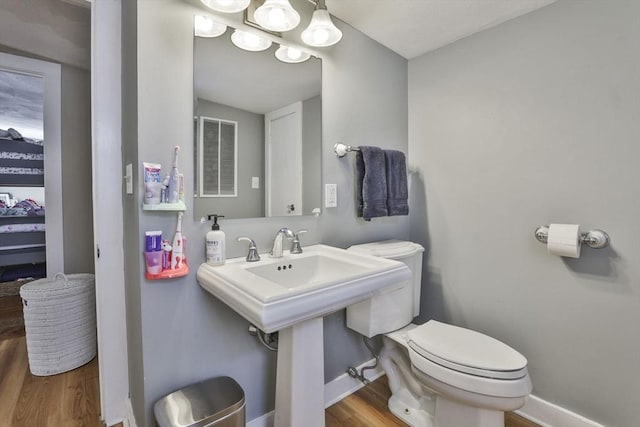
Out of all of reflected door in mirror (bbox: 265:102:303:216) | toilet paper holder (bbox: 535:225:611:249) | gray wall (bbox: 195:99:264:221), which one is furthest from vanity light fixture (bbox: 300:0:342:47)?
toilet paper holder (bbox: 535:225:611:249)

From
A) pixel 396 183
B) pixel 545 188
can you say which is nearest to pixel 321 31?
pixel 396 183

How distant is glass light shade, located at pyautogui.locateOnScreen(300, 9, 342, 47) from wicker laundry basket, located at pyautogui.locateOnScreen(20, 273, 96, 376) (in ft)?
6.81

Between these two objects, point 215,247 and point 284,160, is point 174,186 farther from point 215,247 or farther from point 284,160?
point 284,160

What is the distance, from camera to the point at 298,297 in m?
0.81

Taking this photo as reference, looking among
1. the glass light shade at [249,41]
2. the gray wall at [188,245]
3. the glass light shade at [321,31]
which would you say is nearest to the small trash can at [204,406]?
the gray wall at [188,245]

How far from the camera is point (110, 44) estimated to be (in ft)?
4.22

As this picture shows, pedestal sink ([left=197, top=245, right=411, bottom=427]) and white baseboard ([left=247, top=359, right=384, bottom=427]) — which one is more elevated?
pedestal sink ([left=197, top=245, right=411, bottom=427])

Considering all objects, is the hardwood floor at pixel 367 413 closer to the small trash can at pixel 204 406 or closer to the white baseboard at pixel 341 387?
the white baseboard at pixel 341 387

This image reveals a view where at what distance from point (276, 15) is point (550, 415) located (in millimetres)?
2281

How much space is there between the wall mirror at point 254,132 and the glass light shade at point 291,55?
0.02 metres

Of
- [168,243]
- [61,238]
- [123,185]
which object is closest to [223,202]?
[168,243]

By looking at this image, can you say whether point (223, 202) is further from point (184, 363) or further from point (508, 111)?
point (508, 111)

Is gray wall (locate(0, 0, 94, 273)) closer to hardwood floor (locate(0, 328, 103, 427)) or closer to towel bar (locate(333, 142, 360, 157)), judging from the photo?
hardwood floor (locate(0, 328, 103, 427))

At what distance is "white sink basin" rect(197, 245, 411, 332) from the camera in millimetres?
779
